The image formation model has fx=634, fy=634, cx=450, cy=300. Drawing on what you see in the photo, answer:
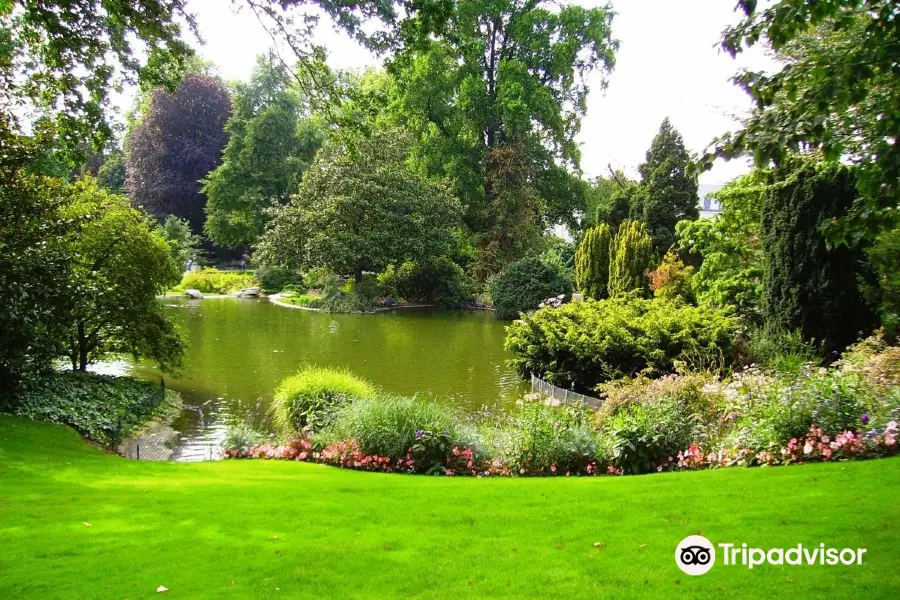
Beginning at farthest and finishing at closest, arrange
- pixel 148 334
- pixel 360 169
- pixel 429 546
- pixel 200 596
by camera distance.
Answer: pixel 360 169
pixel 148 334
pixel 429 546
pixel 200 596

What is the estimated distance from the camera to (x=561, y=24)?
31.5m

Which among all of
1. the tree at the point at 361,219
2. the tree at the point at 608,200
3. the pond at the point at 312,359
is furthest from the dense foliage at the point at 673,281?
the tree at the point at 361,219

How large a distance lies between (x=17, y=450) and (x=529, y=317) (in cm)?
882

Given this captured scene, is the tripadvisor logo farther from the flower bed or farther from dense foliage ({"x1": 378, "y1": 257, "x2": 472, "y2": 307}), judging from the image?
dense foliage ({"x1": 378, "y1": 257, "x2": 472, "y2": 307})

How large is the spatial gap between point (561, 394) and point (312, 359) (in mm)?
6184

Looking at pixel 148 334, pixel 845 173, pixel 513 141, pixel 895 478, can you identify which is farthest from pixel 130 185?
pixel 895 478

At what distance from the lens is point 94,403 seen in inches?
364

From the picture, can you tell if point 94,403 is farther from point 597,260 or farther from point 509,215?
point 509,215

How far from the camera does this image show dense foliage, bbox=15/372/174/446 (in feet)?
27.9

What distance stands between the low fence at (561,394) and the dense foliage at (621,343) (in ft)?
0.64

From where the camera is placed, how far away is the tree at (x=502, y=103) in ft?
99.0

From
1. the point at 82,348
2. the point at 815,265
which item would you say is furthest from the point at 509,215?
the point at 82,348

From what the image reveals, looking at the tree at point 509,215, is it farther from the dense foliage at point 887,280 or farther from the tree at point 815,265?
the dense foliage at point 887,280

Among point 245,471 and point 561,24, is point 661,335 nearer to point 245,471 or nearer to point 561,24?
point 245,471
